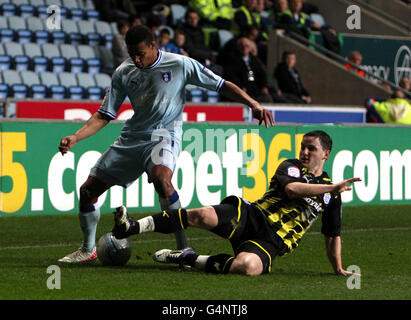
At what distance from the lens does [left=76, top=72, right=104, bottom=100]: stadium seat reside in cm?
1653

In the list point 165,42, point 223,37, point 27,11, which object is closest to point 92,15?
point 27,11

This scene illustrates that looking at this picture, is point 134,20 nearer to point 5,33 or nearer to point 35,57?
point 35,57

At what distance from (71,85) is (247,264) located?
32.1ft

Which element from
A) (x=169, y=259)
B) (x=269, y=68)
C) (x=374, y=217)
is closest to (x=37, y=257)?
(x=169, y=259)

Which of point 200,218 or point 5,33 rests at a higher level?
point 5,33

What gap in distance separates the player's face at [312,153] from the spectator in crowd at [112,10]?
11.8 metres

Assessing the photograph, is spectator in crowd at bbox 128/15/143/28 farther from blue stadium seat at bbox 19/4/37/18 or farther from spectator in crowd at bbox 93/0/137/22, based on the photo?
blue stadium seat at bbox 19/4/37/18

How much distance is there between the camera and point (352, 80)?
798 inches

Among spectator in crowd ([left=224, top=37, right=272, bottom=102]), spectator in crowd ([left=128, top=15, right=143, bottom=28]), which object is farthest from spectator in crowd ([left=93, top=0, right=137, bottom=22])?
spectator in crowd ([left=224, top=37, right=272, bottom=102])

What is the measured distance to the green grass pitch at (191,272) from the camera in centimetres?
657

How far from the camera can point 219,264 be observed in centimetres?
751

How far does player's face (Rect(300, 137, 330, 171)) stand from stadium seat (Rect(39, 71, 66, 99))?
363 inches
